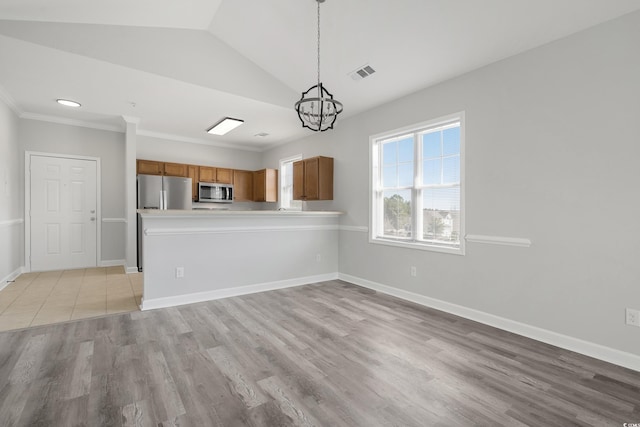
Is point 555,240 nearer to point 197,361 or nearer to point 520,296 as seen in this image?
point 520,296

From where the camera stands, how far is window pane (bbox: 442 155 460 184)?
363cm

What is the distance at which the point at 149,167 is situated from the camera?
6.23 metres

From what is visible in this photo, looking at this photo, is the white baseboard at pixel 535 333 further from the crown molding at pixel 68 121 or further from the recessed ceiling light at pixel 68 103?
the crown molding at pixel 68 121

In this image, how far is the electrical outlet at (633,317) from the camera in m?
2.39

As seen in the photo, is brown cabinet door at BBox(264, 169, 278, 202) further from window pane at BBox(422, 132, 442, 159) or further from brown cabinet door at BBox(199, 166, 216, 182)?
window pane at BBox(422, 132, 442, 159)

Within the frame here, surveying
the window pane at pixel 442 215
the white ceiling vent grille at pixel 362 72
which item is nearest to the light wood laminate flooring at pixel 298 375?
the window pane at pixel 442 215

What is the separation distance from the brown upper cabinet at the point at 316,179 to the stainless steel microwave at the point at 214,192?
2.26 meters

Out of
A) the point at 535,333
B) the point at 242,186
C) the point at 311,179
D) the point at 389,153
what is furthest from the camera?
the point at 242,186

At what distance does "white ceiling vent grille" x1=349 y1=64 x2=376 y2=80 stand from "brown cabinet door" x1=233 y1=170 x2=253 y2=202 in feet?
13.6

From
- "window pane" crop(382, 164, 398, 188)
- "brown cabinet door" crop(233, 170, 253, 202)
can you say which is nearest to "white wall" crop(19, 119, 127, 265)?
"brown cabinet door" crop(233, 170, 253, 202)

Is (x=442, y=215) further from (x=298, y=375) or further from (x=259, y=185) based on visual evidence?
(x=259, y=185)

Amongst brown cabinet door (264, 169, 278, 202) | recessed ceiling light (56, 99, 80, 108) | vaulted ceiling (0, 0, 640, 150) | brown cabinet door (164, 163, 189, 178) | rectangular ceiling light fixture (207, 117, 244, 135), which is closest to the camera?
vaulted ceiling (0, 0, 640, 150)

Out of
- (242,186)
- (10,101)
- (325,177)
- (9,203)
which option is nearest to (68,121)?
(10,101)

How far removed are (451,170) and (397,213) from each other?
0.98m
